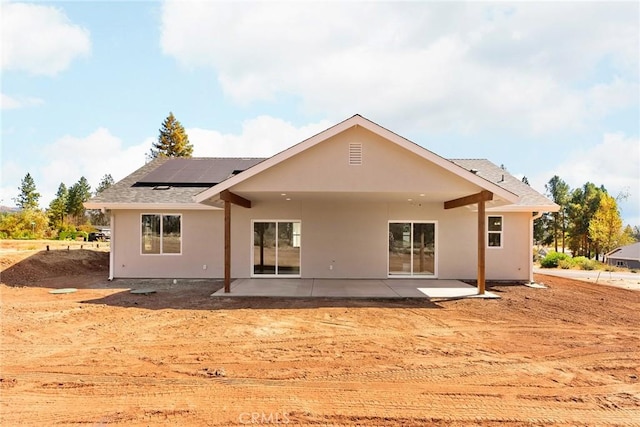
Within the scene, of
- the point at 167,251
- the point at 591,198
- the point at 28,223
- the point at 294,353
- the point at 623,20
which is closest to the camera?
the point at 294,353

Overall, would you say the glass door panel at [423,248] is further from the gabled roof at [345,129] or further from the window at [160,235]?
the window at [160,235]

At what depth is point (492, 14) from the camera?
34.6ft

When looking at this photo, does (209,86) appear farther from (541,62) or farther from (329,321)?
(541,62)

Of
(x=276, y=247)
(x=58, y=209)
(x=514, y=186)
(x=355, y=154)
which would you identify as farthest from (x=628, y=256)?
(x=58, y=209)

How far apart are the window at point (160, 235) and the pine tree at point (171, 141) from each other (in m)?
36.0

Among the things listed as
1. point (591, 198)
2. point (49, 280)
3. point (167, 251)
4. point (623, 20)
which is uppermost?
point (623, 20)

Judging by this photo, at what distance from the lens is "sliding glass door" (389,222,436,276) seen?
13375 mm

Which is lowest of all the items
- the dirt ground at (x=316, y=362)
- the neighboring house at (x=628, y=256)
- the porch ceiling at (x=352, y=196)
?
the neighboring house at (x=628, y=256)

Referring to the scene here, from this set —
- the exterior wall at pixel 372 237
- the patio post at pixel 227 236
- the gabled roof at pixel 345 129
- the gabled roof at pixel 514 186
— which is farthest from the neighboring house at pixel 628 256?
the patio post at pixel 227 236

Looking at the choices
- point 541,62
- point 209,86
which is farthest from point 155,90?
point 541,62

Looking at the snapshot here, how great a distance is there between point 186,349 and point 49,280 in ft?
35.7

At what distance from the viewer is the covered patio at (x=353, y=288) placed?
10320mm

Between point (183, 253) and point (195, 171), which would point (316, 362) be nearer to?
point (183, 253)

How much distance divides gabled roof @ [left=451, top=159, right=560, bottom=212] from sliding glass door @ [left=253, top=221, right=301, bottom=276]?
744 cm
